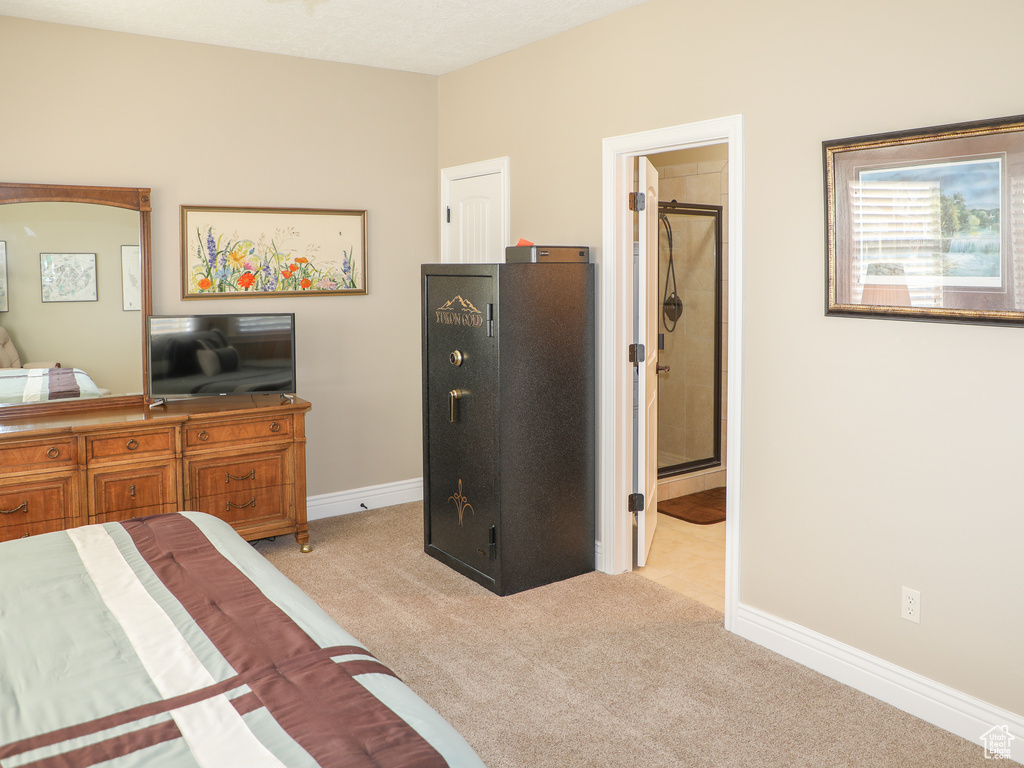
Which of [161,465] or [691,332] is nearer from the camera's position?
[161,465]

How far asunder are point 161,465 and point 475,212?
2257 mm

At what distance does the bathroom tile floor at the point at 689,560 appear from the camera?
12.3ft

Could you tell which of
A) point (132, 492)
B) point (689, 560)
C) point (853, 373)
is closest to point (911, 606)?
point (853, 373)

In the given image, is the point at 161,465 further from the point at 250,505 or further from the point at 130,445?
the point at 250,505

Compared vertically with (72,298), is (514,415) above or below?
below

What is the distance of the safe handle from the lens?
3.85 metres

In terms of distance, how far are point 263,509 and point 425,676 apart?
5.28ft

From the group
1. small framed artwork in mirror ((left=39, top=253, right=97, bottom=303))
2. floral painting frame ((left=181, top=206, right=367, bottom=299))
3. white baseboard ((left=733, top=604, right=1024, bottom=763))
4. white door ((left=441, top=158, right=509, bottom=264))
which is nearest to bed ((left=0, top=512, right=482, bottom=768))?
white baseboard ((left=733, top=604, right=1024, bottom=763))

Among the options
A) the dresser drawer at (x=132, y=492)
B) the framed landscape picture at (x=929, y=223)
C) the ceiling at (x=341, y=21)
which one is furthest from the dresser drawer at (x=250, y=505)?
the framed landscape picture at (x=929, y=223)

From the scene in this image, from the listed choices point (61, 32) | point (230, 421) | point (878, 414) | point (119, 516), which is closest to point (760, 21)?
point (878, 414)

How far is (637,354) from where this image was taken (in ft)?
12.8

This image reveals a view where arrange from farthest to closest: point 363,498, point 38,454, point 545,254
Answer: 1. point 363,498
2. point 545,254
3. point 38,454

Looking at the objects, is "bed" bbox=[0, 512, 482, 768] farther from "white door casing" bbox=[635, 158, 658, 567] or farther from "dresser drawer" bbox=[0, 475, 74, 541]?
"white door casing" bbox=[635, 158, 658, 567]

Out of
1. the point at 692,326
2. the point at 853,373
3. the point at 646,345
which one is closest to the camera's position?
the point at 853,373
